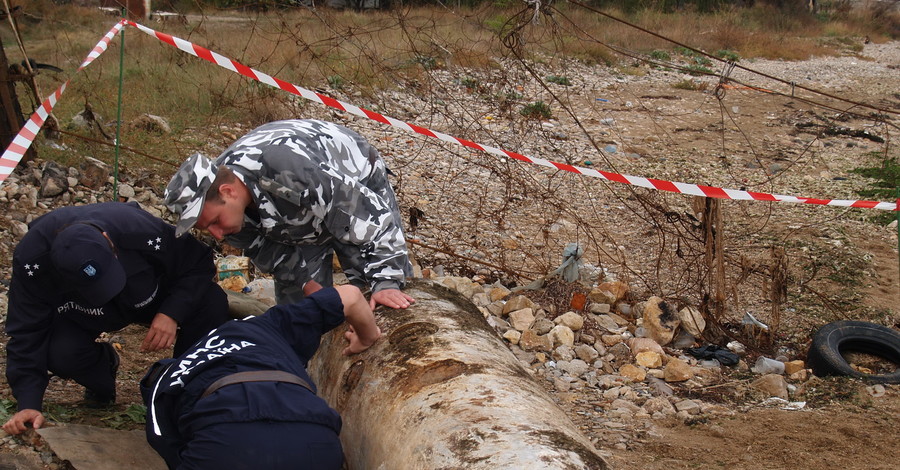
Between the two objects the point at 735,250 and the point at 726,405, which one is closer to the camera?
the point at 726,405

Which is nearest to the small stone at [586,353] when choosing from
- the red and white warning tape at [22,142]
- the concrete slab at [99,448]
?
the concrete slab at [99,448]

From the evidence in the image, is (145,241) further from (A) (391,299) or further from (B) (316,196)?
(A) (391,299)

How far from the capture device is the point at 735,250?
5996 mm

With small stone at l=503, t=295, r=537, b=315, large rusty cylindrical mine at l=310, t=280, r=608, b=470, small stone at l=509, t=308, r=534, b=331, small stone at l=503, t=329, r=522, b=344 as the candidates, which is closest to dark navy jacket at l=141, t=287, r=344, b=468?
large rusty cylindrical mine at l=310, t=280, r=608, b=470

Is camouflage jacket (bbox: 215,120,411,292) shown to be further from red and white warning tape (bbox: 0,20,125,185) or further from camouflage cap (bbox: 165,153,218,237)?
red and white warning tape (bbox: 0,20,125,185)

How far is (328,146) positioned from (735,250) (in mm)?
4256

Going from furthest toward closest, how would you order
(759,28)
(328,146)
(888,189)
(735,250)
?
(759,28), (888,189), (735,250), (328,146)

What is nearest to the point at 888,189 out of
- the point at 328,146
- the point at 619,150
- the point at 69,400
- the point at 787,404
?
the point at 619,150

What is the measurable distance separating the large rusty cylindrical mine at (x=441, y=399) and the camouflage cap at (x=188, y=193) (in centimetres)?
81

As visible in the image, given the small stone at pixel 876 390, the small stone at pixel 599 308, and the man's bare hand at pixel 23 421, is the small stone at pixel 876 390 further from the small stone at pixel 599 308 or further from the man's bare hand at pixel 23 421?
the man's bare hand at pixel 23 421

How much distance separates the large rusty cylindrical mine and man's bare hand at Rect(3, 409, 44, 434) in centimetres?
100

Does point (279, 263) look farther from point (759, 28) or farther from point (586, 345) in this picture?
point (759, 28)

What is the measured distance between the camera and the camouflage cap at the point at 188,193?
236 cm

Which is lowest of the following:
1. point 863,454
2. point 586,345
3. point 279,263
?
point 586,345
